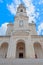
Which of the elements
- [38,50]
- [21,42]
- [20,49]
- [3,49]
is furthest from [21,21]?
[38,50]

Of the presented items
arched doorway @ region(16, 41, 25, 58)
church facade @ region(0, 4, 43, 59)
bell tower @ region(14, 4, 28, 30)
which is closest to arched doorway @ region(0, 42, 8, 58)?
church facade @ region(0, 4, 43, 59)

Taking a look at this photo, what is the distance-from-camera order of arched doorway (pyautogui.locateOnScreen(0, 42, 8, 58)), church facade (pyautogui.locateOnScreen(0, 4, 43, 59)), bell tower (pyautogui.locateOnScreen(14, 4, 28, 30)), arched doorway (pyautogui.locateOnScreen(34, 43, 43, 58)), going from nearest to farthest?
1. church facade (pyautogui.locateOnScreen(0, 4, 43, 59))
2. arched doorway (pyautogui.locateOnScreen(34, 43, 43, 58))
3. arched doorway (pyautogui.locateOnScreen(0, 42, 8, 58))
4. bell tower (pyautogui.locateOnScreen(14, 4, 28, 30))

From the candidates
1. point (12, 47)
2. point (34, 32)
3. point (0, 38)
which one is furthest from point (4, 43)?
point (34, 32)

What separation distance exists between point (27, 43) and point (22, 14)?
32.8 ft

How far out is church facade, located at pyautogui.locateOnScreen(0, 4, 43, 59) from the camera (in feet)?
99.1

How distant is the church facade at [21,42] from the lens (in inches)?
1189

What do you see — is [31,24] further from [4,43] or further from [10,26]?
[4,43]

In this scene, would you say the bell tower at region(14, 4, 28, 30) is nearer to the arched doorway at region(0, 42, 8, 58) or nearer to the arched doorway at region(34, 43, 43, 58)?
the arched doorway at region(0, 42, 8, 58)

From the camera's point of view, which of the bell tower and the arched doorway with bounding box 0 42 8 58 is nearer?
the arched doorway with bounding box 0 42 8 58

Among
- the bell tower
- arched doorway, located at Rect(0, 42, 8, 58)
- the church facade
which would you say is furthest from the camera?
the bell tower

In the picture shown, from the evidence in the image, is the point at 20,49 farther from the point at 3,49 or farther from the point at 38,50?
the point at 38,50

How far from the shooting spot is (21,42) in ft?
110

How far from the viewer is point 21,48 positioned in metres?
34.3

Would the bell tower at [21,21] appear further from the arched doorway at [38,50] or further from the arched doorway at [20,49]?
the arched doorway at [38,50]
